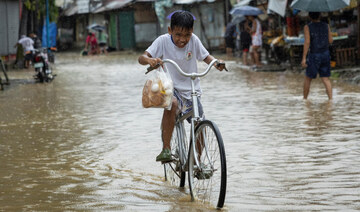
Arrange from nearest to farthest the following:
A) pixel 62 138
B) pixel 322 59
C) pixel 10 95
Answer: pixel 62 138 < pixel 322 59 < pixel 10 95

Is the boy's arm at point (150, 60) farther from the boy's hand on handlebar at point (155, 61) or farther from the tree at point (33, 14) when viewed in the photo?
the tree at point (33, 14)

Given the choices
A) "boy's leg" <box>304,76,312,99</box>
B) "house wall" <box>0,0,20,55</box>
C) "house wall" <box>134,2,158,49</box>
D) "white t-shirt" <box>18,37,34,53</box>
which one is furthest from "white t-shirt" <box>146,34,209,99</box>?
"house wall" <box>134,2,158,49</box>

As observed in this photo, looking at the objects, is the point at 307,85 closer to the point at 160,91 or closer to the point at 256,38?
the point at 160,91

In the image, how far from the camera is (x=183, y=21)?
560cm

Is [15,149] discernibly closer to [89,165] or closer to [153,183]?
[89,165]

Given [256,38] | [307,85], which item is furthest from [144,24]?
[307,85]

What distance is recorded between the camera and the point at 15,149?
27.5 ft

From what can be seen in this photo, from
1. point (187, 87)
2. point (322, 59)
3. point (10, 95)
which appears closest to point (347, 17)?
point (322, 59)

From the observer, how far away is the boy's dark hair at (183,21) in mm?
5598

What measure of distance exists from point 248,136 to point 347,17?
41.9 ft

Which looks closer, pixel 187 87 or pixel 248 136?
pixel 187 87

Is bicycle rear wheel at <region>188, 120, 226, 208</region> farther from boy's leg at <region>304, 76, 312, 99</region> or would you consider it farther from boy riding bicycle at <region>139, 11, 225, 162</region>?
boy's leg at <region>304, 76, 312, 99</region>

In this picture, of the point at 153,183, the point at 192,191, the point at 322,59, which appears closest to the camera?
the point at 192,191

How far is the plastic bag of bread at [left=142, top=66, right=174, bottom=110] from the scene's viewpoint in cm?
550
